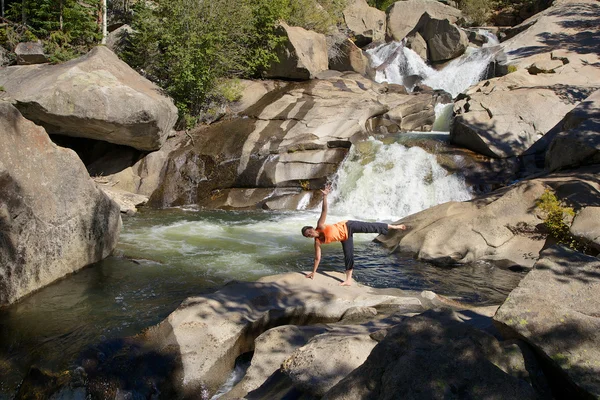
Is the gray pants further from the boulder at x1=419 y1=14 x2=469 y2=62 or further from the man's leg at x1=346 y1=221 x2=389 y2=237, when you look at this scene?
the boulder at x1=419 y1=14 x2=469 y2=62

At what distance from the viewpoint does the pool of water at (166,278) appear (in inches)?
228

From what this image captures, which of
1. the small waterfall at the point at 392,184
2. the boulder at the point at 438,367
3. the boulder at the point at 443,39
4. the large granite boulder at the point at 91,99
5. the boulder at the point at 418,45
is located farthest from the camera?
the boulder at the point at 418,45

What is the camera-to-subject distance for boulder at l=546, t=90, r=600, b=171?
33.3 feet

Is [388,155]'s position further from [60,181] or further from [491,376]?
[491,376]

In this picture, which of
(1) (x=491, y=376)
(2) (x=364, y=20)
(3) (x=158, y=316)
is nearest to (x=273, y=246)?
(3) (x=158, y=316)

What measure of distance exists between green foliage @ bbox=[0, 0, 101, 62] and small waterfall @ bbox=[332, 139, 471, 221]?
364 inches

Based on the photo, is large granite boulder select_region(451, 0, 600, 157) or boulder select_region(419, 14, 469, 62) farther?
boulder select_region(419, 14, 469, 62)

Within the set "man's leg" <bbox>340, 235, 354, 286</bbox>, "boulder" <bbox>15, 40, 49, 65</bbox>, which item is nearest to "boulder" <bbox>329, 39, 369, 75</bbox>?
"boulder" <bbox>15, 40, 49, 65</bbox>

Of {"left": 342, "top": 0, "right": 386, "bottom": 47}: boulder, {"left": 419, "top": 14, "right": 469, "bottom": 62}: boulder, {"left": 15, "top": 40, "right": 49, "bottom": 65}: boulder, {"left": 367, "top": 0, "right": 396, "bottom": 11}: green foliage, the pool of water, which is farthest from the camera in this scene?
{"left": 367, "top": 0, "right": 396, "bottom": 11}: green foliage

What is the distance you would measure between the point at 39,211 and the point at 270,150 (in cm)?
841

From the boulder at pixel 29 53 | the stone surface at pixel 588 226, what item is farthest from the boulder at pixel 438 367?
the boulder at pixel 29 53

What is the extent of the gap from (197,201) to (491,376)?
12329 millimetres

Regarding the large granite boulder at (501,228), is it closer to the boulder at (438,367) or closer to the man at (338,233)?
the man at (338,233)

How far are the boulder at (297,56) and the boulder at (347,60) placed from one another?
1.21m
